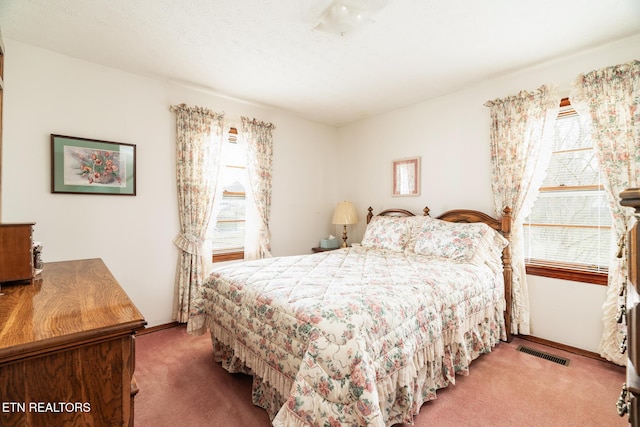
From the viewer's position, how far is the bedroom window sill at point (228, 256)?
357 centimetres

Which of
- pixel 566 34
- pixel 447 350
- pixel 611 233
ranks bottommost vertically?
pixel 447 350

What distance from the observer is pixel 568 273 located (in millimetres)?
2641

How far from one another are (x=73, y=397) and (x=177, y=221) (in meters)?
2.62

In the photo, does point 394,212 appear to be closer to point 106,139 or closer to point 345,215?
point 345,215

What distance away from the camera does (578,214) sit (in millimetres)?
2648

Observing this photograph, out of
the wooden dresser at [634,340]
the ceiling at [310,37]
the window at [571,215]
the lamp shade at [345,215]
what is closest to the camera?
the wooden dresser at [634,340]

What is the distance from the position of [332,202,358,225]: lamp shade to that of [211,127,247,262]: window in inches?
52.6

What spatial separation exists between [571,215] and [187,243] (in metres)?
3.79

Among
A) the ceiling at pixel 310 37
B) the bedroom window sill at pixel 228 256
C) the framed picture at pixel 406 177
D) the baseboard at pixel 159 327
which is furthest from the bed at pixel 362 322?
the ceiling at pixel 310 37

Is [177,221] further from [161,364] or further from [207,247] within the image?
[161,364]

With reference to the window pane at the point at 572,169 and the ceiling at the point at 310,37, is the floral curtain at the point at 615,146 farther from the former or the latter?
the ceiling at the point at 310,37

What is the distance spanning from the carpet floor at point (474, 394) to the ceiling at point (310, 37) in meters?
2.61

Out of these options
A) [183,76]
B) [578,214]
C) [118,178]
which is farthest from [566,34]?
[118,178]

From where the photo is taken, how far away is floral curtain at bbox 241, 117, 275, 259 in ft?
12.4
